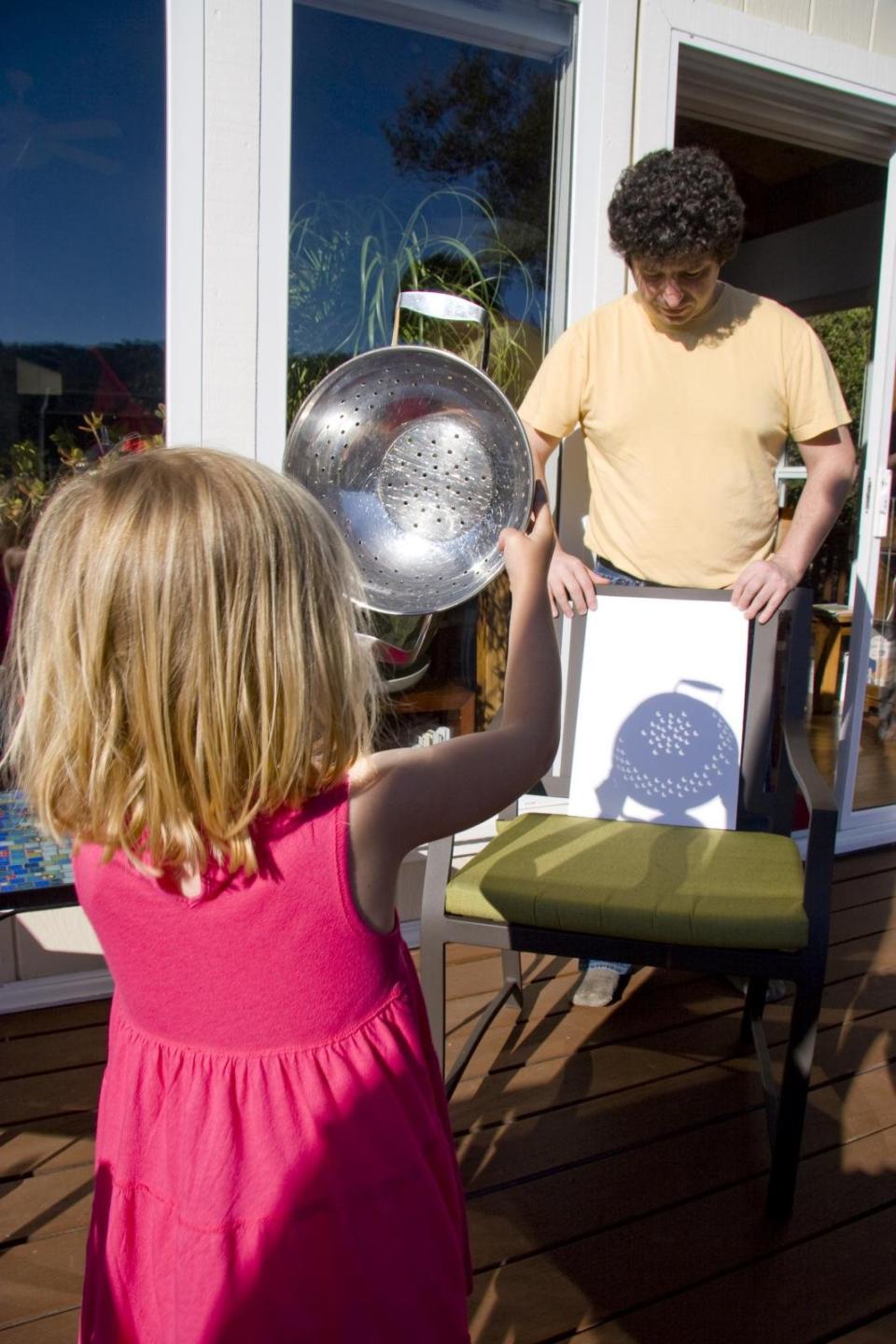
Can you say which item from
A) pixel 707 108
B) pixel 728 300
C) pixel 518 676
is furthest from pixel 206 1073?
pixel 707 108

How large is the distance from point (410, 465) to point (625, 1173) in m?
Answer: 1.18

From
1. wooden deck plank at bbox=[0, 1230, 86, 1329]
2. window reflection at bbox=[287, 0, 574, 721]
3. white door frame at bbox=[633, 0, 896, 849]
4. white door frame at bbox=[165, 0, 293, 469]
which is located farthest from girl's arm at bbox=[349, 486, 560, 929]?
white door frame at bbox=[633, 0, 896, 849]

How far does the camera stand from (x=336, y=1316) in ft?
2.64

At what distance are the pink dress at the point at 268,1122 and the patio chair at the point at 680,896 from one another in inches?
30.6

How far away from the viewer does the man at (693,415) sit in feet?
6.65

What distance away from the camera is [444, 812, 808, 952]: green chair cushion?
1.56 metres

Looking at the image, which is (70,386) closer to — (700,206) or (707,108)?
(700,206)

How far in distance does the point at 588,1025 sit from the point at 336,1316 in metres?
1.44

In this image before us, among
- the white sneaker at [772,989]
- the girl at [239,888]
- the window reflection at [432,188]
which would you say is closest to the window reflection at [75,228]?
the window reflection at [432,188]

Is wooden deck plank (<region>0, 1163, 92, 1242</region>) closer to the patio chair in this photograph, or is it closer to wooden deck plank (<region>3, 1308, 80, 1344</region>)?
wooden deck plank (<region>3, 1308, 80, 1344</region>)

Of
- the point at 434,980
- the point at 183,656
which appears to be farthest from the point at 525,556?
the point at 434,980

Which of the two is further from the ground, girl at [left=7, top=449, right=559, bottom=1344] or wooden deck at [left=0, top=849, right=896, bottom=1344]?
girl at [left=7, top=449, right=559, bottom=1344]

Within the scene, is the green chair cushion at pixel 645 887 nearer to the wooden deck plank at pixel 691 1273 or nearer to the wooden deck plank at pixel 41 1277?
the wooden deck plank at pixel 691 1273

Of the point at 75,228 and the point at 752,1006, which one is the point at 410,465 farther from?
the point at 752,1006
